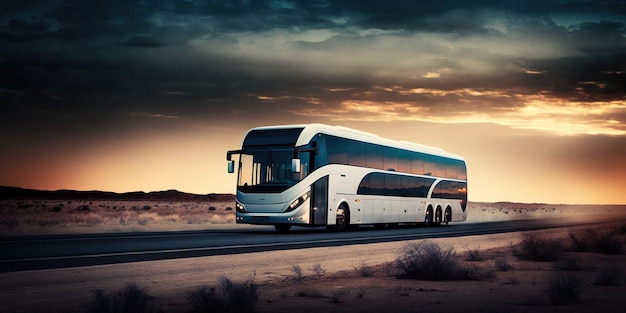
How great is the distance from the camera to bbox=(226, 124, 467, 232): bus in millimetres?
29781

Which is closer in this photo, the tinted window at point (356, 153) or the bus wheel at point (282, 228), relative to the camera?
the tinted window at point (356, 153)

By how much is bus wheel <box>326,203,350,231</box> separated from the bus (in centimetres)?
4

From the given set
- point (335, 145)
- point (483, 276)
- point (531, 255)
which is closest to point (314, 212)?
point (335, 145)

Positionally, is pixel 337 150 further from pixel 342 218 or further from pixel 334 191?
pixel 342 218

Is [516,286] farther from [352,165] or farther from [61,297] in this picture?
[352,165]

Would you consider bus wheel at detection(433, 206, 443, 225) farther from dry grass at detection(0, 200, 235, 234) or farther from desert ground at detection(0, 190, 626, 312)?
desert ground at detection(0, 190, 626, 312)

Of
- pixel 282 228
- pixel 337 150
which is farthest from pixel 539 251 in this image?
pixel 282 228

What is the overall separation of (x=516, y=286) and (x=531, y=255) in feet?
22.4

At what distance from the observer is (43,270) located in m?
15.2

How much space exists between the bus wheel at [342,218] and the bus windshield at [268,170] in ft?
10.6

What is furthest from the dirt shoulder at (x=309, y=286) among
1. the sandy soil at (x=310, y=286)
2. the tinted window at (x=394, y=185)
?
the tinted window at (x=394, y=185)

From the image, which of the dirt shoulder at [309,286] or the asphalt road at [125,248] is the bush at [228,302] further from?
the asphalt road at [125,248]

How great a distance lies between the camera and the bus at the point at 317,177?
29781 mm

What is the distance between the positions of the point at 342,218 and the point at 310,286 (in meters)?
19.1
